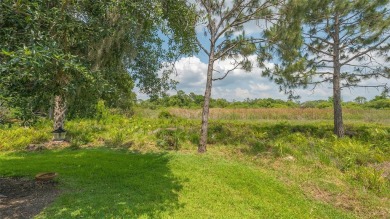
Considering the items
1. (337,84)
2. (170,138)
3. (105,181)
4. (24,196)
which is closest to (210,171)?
(105,181)

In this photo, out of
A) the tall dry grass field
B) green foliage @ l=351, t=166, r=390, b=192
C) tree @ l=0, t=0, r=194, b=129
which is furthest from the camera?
→ the tall dry grass field

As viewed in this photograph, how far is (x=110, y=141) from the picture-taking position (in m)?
8.56

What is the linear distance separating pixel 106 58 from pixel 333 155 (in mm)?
5892

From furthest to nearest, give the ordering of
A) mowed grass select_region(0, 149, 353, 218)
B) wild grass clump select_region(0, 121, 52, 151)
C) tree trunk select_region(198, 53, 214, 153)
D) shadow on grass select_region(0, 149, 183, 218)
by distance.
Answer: wild grass clump select_region(0, 121, 52, 151) → tree trunk select_region(198, 53, 214, 153) → mowed grass select_region(0, 149, 353, 218) → shadow on grass select_region(0, 149, 183, 218)

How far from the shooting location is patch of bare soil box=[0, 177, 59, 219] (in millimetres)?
3488

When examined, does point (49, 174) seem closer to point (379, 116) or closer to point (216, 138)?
point (216, 138)

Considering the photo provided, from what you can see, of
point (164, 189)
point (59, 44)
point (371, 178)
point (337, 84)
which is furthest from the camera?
point (337, 84)

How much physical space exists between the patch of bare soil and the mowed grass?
176 millimetres

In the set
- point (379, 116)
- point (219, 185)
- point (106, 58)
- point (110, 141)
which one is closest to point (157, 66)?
point (106, 58)

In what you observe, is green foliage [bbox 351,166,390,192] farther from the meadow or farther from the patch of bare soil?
the patch of bare soil

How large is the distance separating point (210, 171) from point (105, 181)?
2.15 m

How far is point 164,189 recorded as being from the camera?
4566 millimetres

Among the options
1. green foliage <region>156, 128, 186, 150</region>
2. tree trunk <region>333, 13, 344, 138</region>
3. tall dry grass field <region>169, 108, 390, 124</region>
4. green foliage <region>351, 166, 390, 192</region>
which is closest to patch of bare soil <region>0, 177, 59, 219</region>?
green foliage <region>156, 128, 186, 150</region>

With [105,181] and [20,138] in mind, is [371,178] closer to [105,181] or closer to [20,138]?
[105,181]
